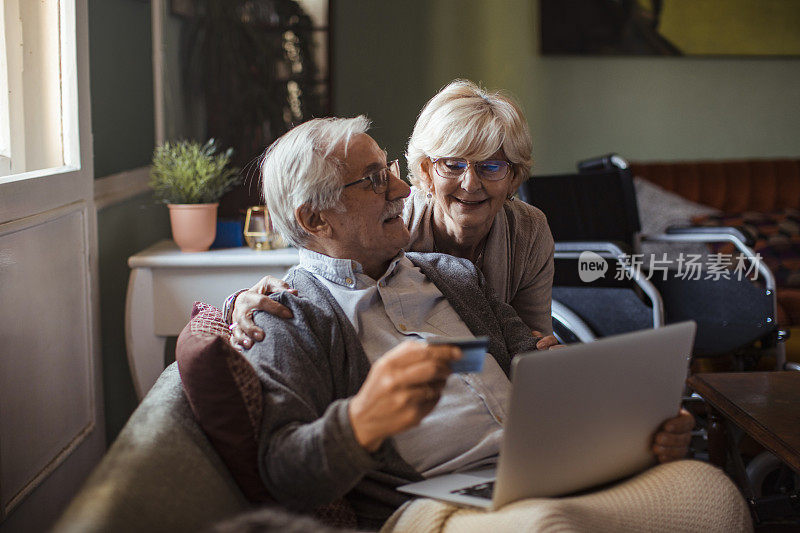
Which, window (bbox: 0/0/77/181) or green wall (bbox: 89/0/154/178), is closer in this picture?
window (bbox: 0/0/77/181)

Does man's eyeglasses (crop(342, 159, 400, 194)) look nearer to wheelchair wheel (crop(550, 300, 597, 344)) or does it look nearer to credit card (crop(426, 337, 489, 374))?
credit card (crop(426, 337, 489, 374))

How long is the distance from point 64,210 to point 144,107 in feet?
Answer: 3.24

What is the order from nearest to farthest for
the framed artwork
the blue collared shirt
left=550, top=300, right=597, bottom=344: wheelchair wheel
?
the blue collared shirt → left=550, top=300, right=597, bottom=344: wheelchair wheel → the framed artwork

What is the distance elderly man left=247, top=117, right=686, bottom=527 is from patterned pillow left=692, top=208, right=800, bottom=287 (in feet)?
7.18

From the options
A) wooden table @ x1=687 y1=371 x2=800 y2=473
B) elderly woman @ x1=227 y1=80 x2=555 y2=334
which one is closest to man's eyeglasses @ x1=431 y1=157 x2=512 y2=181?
elderly woman @ x1=227 y1=80 x2=555 y2=334

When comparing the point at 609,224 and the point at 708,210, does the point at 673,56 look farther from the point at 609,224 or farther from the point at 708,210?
the point at 609,224

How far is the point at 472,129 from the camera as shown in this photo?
1718 millimetres

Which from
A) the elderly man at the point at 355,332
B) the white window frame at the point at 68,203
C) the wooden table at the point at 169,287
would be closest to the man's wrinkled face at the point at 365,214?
the elderly man at the point at 355,332

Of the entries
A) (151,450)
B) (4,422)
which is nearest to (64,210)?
(4,422)

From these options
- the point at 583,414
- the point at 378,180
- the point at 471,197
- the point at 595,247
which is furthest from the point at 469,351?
the point at 595,247

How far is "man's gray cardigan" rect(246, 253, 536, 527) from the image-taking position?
3.44 ft

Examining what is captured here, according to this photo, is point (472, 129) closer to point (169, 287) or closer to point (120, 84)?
point (169, 287)

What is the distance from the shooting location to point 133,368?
7.90ft

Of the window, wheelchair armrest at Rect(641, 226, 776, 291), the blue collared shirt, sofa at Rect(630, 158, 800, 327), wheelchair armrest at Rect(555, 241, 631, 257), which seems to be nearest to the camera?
the blue collared shirt
